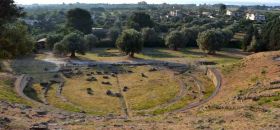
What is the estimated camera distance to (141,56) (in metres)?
96.2

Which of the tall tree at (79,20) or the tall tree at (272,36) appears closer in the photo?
the tall tree at (272,36)

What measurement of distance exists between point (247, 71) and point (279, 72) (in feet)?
25.0

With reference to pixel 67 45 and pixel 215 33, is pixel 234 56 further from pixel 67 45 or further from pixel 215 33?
pixel 67 45

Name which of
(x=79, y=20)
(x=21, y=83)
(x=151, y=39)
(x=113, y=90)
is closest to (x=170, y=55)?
(x=151, y=39)

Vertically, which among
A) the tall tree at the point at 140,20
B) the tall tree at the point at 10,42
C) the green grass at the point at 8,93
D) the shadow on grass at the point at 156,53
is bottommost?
the shadow on grass at the point at 156,53

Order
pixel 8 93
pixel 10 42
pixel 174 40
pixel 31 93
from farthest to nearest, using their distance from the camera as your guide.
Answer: pixel 174 40 → pixel 31 93 → pixel 8 93 → pixel 10 42

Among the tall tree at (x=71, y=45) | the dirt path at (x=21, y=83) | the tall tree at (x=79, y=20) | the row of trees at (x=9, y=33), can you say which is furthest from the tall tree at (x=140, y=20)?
the row of trees at (x=9, y=33)

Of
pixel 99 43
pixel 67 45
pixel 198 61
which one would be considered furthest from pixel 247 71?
pixel 99 43

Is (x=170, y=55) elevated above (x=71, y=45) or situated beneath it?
situated beneath

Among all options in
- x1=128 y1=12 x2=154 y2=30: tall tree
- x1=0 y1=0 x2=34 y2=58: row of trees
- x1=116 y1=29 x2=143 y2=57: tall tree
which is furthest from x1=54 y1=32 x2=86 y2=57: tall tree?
x1=128 y1=12 x2=154 y2=30: tall tree

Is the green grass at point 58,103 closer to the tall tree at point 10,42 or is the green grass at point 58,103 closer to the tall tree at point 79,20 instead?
the tall tree at point 10,42

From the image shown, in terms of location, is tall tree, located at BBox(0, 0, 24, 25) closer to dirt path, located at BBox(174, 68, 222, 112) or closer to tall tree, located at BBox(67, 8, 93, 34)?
dirt path, located at BBox(174, 68, 222, 112)

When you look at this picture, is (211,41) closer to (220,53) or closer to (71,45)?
(220,53)

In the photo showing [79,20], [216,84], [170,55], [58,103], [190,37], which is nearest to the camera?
[58,103]
